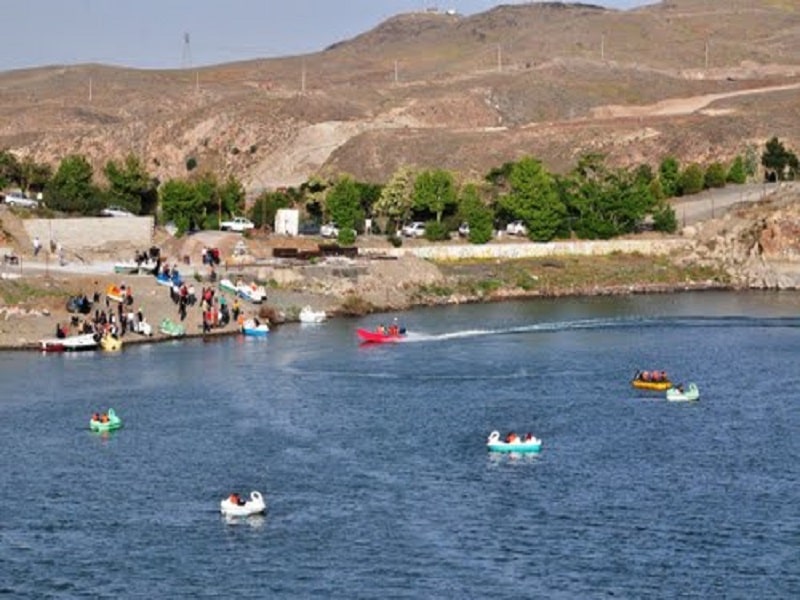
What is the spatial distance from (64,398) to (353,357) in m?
17.3

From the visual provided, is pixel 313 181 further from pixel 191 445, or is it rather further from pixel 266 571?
pixel 266 571

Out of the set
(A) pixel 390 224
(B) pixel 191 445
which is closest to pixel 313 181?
(A) pixel 390 224

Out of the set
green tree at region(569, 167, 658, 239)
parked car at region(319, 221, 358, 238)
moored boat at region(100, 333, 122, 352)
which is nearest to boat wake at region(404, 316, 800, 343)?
moored boat at region(100, 333, 122, 352)

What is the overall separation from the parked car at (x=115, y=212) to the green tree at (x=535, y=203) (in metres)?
28.1

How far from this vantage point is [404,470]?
63250 millimetres

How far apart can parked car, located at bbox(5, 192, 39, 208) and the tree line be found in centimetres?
121

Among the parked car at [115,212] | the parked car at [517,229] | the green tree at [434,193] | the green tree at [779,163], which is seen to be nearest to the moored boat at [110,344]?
the parked car at [115,212]

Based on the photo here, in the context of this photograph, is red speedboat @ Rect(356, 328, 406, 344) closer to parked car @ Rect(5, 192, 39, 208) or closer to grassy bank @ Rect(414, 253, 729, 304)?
grassy bank @ Rect(414, 253, 729, 304)

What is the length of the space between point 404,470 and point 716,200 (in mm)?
90912

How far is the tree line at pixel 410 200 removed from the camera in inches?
5251

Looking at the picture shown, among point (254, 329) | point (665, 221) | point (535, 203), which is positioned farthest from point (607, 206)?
point (254, 329)

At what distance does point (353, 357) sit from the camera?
89.4 m

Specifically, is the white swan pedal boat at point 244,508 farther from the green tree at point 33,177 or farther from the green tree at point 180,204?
the green tree at point 33,177

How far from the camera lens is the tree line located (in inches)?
5251
